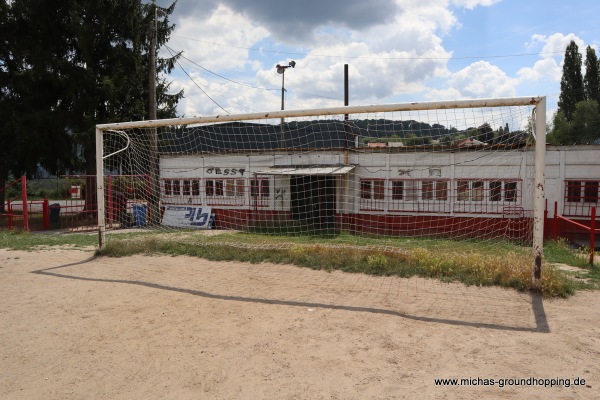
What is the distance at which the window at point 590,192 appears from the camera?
13805 mm

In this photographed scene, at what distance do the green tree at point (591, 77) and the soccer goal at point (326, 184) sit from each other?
3279cm

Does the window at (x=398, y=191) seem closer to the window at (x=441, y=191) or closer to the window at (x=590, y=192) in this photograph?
the window at (x=441, y=191)

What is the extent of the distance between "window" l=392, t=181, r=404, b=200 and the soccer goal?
36 mm

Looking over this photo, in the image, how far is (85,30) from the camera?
18359mm

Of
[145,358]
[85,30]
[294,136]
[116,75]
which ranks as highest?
[85,30]

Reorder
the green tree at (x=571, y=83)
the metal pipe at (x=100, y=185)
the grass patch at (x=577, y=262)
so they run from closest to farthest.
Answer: the grass patch at (x=577, y=262), the metal pipe at (x=100, y=185), the green tree at (x=571, y=83)

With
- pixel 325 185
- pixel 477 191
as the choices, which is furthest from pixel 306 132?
pixel 477 191

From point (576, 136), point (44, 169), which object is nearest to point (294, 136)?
point (44, 169)

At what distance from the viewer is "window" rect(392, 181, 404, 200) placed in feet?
50.4

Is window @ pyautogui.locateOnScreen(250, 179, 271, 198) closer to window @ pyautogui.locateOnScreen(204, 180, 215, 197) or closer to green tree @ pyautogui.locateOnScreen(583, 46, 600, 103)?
window @ pyautogui.locateOnScreen(204, 180, 215, 197)

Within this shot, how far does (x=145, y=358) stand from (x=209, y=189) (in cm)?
1427

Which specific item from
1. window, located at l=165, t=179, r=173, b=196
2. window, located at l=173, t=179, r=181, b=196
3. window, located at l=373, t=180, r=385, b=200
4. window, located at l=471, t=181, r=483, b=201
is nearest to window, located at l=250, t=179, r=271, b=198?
window, located at l=173, t=179, r=181, b=196

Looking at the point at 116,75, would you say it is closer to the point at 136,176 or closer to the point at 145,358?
the point at 136,176

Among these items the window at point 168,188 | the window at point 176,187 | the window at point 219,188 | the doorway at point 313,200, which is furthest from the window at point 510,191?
the window at point 168,188
